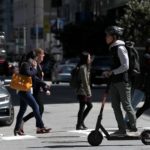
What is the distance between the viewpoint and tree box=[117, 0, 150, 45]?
42.2 m

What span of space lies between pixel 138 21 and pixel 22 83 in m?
28.7

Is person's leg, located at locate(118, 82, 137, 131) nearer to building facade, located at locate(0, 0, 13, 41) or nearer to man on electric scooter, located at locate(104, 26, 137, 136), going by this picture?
man on electric scooter, located at locate(104, 26, 137, 136)

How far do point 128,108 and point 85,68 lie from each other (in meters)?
3.25

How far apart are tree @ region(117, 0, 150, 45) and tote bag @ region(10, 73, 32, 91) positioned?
91.6 ft

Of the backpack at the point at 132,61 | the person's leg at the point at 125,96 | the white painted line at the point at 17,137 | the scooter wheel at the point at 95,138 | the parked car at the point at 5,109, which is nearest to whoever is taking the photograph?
the scooter wheel at the point at 95,138

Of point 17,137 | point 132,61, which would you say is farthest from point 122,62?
point 17,137

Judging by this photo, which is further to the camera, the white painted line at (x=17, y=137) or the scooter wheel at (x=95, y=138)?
the white painted line at (x=17, y=137)

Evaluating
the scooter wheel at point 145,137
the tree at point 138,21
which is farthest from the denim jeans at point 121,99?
the tree at point 138,21

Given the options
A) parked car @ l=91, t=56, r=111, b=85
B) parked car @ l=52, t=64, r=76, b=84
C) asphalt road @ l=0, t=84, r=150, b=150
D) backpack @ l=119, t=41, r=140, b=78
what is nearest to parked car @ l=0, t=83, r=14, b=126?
asphalt road @ l=0, t=84, r=150, b=150

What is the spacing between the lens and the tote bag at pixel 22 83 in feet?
47.5

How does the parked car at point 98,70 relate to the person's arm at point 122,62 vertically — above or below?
below

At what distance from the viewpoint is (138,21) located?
140ft

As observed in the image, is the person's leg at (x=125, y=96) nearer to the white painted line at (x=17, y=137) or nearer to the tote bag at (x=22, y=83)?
the white painted line at (x=17, y=137)

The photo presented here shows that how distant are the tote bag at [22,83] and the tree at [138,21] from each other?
27.9 meters
